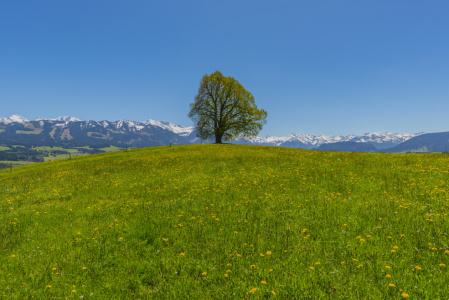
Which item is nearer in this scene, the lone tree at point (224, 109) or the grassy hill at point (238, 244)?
the grassy hill at point (238, 244)

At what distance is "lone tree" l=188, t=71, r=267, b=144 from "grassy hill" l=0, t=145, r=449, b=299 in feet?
137

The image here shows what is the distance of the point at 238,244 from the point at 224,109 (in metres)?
49.0

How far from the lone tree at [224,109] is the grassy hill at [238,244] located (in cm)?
4173

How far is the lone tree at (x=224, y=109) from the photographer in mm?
52062

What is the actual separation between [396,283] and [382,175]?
468 inches

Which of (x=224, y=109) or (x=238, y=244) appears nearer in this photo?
(x=238, y=244)

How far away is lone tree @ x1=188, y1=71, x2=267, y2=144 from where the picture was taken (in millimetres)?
52062

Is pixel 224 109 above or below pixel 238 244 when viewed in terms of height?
above

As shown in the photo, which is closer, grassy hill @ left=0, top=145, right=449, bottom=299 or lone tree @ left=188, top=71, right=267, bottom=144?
grassy hill @ left=0, top=145, right=449, bottom=299

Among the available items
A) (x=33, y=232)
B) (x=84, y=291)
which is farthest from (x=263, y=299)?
(x=33, y=232)

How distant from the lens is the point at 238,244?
22.5ft

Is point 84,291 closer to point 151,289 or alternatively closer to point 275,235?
point 151,289

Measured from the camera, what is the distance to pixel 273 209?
9609 millimetres

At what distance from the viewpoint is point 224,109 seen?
177 ft
